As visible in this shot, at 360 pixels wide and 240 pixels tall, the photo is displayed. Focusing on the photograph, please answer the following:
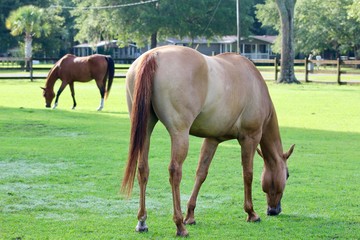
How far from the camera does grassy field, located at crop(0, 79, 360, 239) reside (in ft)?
21.9

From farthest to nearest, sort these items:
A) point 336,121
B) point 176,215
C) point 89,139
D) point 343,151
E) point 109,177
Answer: point 336,121, point 89,139, point 343,151, point 109,177, point 176,215

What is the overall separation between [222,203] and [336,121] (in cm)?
1053

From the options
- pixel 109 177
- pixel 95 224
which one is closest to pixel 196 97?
pixel 95 224

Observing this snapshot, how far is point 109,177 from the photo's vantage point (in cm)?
943

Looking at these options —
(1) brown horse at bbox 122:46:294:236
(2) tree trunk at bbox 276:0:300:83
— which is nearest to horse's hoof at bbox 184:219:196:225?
(1) brown horse at bbox 122:46:294:236

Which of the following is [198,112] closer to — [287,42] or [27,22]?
[287,42]

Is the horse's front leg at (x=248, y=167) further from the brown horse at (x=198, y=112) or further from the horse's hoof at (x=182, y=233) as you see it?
the horse's hoof at (x=182, y=233)

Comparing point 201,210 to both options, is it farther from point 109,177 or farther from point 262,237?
point 109,177

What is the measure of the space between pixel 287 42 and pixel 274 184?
107 feet

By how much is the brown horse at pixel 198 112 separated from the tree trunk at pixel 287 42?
31.4m

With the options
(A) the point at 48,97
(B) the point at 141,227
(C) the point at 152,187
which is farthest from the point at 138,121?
(A) the point at 48,97

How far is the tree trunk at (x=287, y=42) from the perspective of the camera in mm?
38531

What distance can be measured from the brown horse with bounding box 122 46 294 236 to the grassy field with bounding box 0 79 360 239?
1.16 feet

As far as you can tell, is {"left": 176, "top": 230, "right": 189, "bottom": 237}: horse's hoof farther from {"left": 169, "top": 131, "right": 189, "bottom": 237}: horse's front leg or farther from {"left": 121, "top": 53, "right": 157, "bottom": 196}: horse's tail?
{"left": 121, "top": 53, "right": 157, "bottom": 196}: horse's tail
